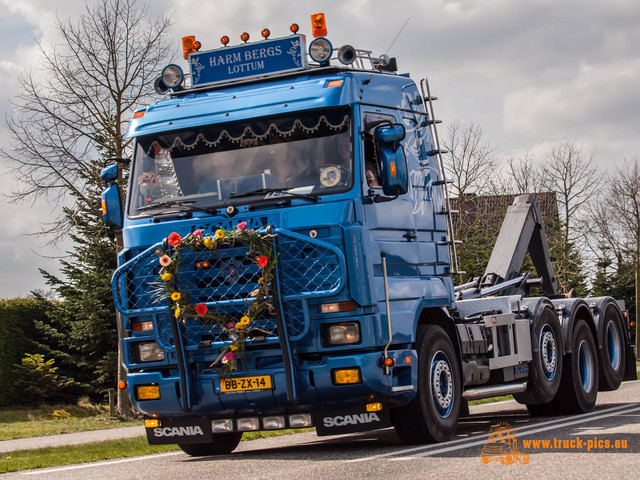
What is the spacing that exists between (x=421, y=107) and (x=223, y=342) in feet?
11.8

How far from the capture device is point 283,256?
27.6 ft

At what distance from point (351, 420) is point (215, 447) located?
2.13m

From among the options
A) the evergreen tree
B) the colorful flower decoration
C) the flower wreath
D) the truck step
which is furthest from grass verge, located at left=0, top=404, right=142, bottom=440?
the colorful flower decoration

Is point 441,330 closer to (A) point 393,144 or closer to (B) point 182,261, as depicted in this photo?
(A) point 393,144

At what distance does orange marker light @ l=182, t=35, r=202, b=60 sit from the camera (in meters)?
10.2

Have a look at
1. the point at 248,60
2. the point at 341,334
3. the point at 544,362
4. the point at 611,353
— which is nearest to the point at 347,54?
the point at 248,60

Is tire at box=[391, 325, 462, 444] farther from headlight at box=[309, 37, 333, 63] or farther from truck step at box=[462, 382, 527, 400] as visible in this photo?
headlight at box=[309, 37, 333, 63]

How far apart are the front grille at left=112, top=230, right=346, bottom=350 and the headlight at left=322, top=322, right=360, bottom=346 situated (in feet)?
0.78

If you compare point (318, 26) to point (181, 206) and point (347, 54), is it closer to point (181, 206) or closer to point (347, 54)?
point (347, 54)

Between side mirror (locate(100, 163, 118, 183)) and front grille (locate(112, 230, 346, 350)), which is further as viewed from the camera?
side mirror (locate(100, 163, 118, 183))

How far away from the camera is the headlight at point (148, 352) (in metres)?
8.91

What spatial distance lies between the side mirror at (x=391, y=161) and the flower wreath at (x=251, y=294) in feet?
3.96

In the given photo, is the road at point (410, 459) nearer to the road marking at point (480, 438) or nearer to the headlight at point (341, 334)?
the road marking at point (480, 438)

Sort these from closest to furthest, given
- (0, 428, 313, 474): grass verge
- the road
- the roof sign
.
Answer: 1. the road
2. the roof sign
3. (0, 428, 313, 474): grass verge
